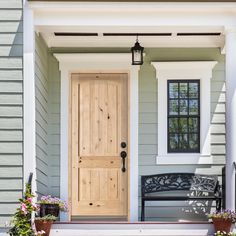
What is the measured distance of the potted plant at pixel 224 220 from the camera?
800cm

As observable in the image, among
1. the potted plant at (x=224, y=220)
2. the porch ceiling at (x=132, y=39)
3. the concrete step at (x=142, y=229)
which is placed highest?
the porch ceiling at (x=132, y=39)

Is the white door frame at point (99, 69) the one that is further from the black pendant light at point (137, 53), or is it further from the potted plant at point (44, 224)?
the potted plant at point (44, 224)

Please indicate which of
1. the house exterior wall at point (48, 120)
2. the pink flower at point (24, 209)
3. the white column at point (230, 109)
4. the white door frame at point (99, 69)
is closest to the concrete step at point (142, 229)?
the white column at point (230, 109)

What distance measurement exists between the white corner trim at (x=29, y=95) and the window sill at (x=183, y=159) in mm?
2422

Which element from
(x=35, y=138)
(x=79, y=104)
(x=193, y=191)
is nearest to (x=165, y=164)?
(x=193, y=191)

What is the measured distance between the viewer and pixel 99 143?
10094mm

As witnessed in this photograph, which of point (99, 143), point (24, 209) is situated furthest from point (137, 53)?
point (24, 209)

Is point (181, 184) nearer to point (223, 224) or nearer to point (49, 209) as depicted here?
point (223, 224)

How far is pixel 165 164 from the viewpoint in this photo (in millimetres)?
9859

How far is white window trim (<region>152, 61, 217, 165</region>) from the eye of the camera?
987cm

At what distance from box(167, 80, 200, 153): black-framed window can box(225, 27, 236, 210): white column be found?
1.64m

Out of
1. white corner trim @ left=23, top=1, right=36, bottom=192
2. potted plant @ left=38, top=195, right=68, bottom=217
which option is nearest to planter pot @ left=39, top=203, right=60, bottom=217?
potted plant @ left=38, top=195, right=68, bottom=217

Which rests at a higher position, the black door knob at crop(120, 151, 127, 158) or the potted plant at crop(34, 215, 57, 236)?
the black door knob at crop(120, 151, 127, 158)

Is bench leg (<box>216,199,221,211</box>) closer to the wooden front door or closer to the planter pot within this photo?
the wooden front door
